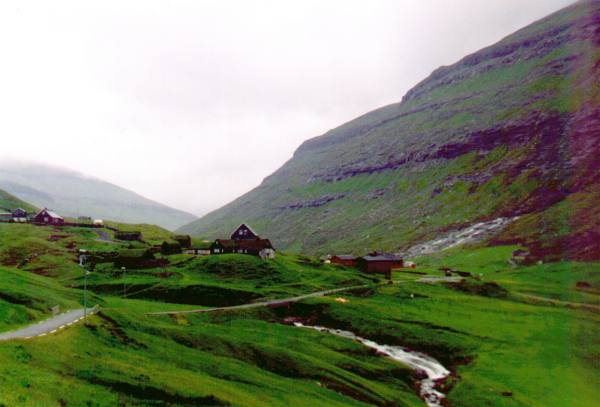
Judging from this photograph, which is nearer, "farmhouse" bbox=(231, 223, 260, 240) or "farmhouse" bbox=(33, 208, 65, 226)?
"farmhouse" bbox=(231, 223, 260, 240)

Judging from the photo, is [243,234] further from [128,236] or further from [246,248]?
[128,236]

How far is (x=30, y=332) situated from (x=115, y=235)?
15775cm

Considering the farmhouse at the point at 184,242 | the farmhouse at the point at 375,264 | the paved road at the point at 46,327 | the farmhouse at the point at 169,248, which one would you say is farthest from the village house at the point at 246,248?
the paved road at the point at 46,327

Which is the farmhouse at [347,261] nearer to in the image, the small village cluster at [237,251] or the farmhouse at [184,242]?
the small village cluster at [237,251]

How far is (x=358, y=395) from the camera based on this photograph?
56.5 m

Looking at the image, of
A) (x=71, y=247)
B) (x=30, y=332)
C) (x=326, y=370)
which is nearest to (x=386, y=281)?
(x=326, y=370)

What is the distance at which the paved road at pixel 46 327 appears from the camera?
4283 cm

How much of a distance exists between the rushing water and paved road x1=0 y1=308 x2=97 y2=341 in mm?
47253

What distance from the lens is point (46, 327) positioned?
4778 centimetres

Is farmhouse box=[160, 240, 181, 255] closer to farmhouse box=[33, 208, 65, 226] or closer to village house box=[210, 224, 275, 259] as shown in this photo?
village house box=[210, 224, 275, 259]

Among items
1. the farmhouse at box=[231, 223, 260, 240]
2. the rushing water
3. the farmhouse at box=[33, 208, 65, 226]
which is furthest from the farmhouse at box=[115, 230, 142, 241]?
the rushing water

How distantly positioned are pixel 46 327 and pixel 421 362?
60616 mm

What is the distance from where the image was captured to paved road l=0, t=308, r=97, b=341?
42.8m

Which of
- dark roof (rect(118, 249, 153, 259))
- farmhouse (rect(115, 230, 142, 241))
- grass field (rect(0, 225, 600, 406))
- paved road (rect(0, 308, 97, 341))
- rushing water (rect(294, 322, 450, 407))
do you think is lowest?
rushing water (rect(294, 322, 450, 407))
